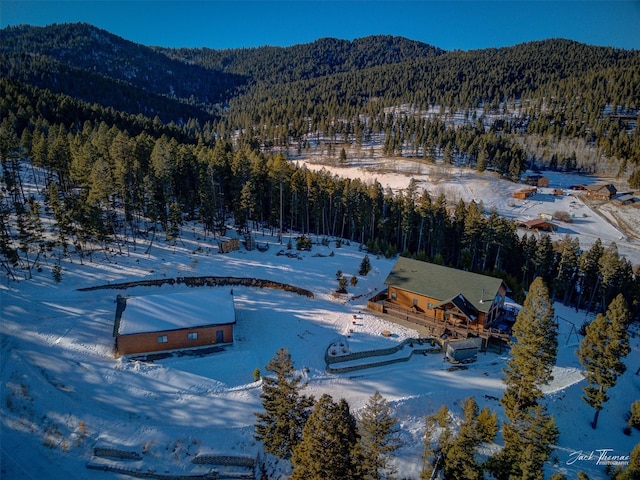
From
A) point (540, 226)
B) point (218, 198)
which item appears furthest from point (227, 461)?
point (540, 226)

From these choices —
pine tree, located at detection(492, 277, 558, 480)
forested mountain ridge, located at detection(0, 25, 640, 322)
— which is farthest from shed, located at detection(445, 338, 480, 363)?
forested mountain ridge, located at detection(0, 25, 640, 322)

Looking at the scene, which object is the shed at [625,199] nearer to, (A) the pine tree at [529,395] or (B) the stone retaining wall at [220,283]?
(A) the pine tree at [529,395]

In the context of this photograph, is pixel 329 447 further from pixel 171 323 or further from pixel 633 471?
pixel 171 323

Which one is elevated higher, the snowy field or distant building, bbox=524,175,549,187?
distant building, bbox=524,175,549,187

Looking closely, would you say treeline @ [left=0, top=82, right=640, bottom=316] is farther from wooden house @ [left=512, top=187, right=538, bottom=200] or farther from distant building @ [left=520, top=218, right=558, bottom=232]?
wooden house @ [left=512, top=187, right=538, bottom=200]

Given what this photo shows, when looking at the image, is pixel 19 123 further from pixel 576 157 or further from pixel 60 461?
pixel 576 157

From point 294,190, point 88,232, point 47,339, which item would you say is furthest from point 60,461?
point 294,190

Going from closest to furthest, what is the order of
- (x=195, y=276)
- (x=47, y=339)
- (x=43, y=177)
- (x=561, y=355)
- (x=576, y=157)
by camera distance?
1. (x=47, y=339)
2. (x=561, y=355)
3. (x=195, y=276)
4. (x=43, y=177)
5. (x=576, y=157)
